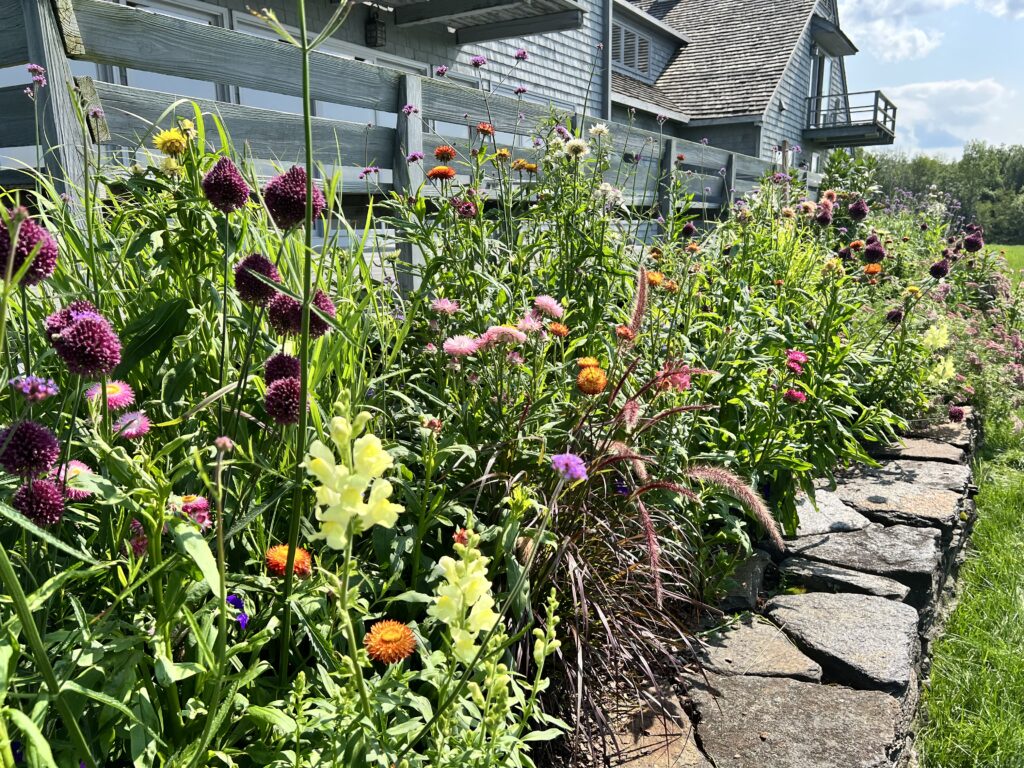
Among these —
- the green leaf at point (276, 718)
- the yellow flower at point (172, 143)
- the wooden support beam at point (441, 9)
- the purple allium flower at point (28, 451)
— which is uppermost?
the wooden support beam at point (441, 9)

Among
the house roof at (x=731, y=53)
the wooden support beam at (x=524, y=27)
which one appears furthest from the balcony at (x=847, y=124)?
the wooden support beam at (x=524, y=27)

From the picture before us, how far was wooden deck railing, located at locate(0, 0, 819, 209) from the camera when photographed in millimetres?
2582

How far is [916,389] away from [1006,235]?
47051mm

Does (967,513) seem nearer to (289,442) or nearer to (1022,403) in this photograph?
(1022,403)

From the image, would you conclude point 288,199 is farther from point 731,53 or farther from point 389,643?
point 731,53

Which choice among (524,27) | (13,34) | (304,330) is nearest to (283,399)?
(304,330)

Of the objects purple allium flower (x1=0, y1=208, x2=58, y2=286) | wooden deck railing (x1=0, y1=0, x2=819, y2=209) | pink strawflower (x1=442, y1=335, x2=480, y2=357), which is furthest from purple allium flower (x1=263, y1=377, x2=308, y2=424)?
wooden deck railing (x1=0, y1=0, x2=819, y2=209)

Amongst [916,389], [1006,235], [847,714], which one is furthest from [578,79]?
[1006,235]

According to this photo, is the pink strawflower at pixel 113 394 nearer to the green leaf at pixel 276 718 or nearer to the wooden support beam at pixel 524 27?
the green leaf at pixel 276 718

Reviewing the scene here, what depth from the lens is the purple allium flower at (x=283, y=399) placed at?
1091 mm

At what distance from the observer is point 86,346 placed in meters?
0.92

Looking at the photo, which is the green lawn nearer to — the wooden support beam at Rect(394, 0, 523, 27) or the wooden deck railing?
the wooden deck railing

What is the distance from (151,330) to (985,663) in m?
2.72

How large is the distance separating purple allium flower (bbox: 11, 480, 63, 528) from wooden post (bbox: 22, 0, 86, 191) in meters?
1.92
